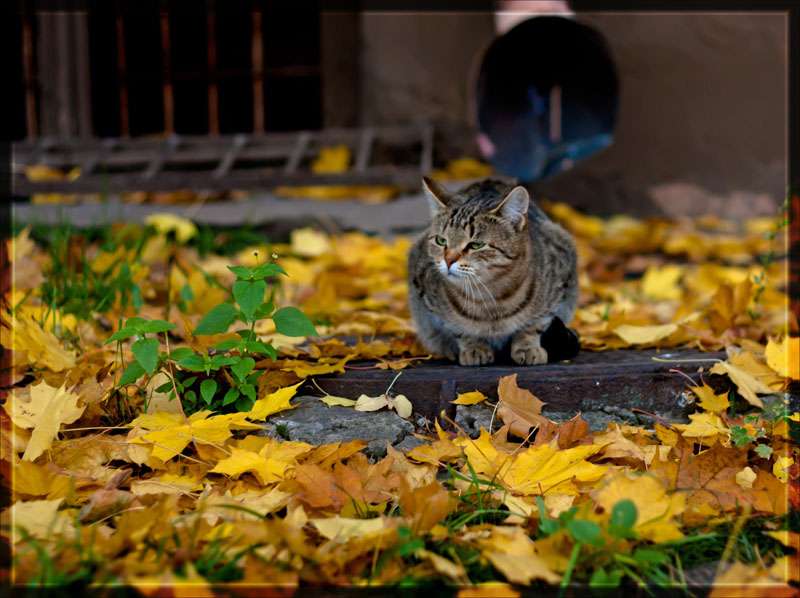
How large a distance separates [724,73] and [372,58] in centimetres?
234

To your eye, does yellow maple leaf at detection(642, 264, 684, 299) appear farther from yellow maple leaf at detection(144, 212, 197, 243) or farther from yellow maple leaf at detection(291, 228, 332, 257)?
yellow maple leaf at detection(144, 212, 197, 243)

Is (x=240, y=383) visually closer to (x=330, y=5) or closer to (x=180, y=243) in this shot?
(x=180, y=243)

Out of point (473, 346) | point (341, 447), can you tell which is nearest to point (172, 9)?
point (473, 346)

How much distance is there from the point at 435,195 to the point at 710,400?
2.93ft

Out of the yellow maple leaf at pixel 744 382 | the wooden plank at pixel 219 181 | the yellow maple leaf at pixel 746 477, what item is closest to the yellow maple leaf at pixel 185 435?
the yellow maple leaf at pixel 746 477

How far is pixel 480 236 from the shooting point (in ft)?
6.28

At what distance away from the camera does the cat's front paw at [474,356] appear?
201 centimetres

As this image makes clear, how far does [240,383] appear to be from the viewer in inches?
64.4

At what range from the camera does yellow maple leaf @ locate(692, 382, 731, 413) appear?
177cm

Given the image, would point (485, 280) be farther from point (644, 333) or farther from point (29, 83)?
point (29, 83)

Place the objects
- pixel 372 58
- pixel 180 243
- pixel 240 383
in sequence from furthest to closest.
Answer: pixel 372 58
pixel 180 243
pixel 240 383

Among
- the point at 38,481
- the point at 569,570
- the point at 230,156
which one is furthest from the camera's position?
the point at 230,156

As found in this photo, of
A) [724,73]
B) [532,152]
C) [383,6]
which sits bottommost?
[532,152]

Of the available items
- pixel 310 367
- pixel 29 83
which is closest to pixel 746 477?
pixel 310 367
